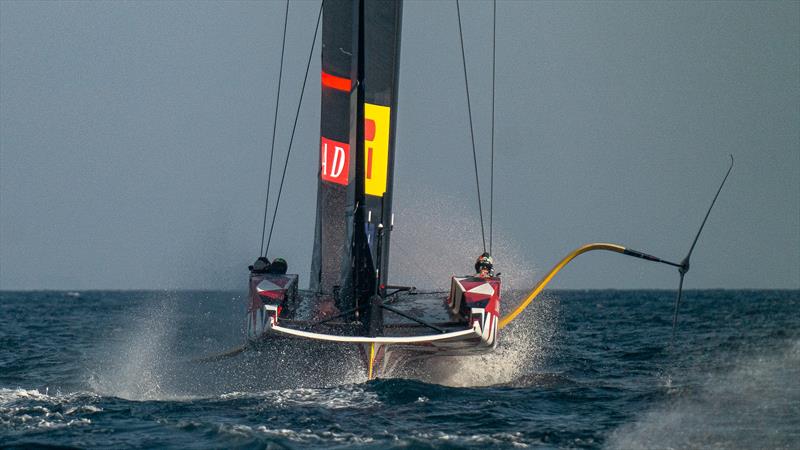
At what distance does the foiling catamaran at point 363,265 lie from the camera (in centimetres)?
967

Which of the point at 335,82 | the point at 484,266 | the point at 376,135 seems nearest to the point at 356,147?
the point at 376,135

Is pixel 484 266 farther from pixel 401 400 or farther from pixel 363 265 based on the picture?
pixel 401 400

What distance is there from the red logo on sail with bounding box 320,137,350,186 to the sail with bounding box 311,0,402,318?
1 centimetres

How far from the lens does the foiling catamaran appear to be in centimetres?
967

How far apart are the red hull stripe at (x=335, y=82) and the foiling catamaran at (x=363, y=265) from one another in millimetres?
15

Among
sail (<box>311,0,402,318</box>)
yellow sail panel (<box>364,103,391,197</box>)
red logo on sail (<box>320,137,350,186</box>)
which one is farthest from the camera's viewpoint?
red logo on sail (<box>320,137,350,186</box>)

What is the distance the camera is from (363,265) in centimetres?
995

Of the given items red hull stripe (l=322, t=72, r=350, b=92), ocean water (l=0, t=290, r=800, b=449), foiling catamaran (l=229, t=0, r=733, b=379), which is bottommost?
ocean water (l=0, t=290, r=800, b=449)

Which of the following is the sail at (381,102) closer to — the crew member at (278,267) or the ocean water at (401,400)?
the crew member at (278,267)

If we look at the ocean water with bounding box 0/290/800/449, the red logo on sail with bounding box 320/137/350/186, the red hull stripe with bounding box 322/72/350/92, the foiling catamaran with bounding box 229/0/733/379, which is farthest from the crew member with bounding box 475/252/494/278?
the red hull stripe with bounding box 322/72/350/92

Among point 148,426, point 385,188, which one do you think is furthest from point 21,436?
point 385,188

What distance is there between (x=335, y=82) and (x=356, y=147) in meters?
3.66

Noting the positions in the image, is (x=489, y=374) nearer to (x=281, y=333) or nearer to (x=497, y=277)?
(x=497, y=277)

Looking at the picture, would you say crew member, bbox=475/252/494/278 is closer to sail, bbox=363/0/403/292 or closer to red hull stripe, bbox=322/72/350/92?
sail, bbox=363/0/403/292
